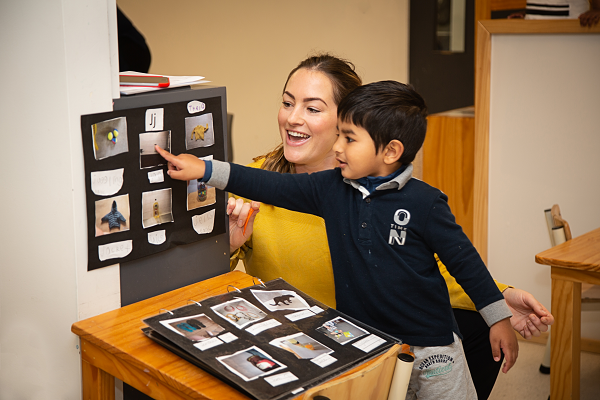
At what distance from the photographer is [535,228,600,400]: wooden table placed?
206 cm

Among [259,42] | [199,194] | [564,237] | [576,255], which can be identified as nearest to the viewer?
[199,194]

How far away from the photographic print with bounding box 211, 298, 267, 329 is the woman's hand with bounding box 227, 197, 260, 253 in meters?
0.35

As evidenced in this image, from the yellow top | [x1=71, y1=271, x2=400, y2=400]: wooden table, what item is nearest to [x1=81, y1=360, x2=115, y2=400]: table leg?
[x1=71, y1=271, x2=400, y2=400]: wooden table

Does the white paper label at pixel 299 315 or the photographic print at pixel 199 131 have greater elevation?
the photographic print at pixel 199 131

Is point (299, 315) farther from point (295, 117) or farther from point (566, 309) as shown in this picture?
point (566, 309)

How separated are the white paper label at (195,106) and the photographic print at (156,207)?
188 millimetres

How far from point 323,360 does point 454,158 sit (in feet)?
8.67

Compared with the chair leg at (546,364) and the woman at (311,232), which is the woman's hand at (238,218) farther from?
the chair leg at (546,364)

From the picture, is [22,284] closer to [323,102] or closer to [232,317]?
[232,317]

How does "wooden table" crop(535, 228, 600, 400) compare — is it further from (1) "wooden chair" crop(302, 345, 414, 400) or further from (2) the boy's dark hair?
(1) "wooden chair" crop(302, 345, 414, 400)

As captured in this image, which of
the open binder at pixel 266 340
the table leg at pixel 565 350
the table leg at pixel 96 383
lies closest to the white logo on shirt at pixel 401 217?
the open binder at pixel 266 340

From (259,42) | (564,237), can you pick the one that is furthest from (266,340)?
(259,42)

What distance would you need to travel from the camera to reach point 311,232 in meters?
1.82

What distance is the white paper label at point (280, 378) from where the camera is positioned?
1.01 meters
